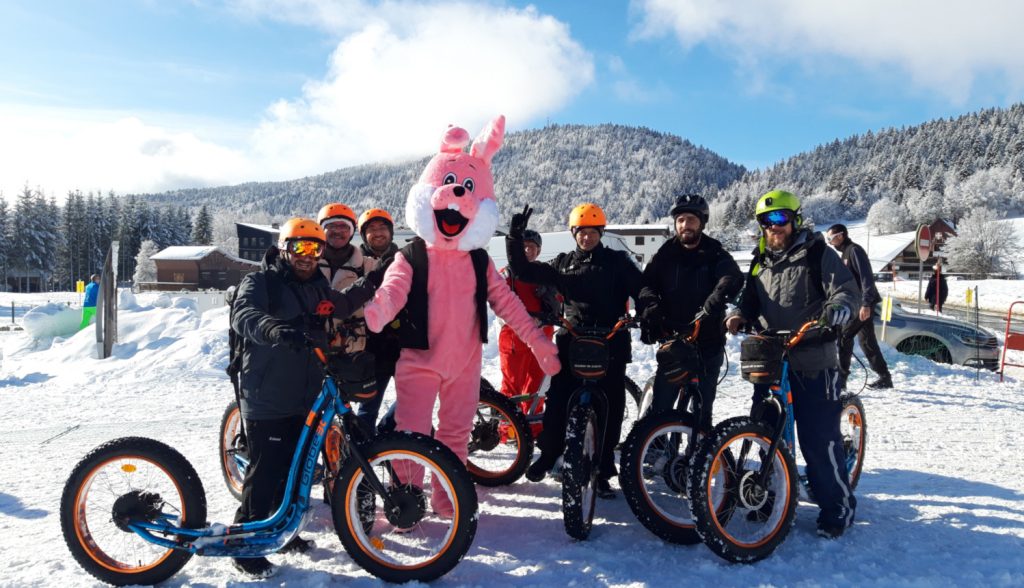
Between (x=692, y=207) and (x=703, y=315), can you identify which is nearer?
(x=703, y=315)

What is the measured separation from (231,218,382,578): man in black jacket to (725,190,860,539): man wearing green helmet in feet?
8.89

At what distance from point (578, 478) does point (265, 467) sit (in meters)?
1.79

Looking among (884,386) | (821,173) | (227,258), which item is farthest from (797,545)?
(821,173)

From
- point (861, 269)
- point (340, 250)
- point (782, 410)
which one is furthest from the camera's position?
point (861, 269)

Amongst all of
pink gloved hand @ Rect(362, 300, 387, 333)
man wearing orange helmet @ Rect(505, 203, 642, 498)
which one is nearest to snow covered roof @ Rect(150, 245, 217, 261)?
man wearing orange helmet @ Rect(505, 203, 642, 498)

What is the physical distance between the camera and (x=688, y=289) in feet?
14.0

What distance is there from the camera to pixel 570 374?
167 inches

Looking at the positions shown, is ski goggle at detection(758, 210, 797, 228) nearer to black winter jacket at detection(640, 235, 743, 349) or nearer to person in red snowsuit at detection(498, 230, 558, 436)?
black winter jacket at detection(640, 235, 743, 349)

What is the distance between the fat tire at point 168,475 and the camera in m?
2.95

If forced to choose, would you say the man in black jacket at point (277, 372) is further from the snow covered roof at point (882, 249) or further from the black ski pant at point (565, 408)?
the snow covered roof at point (882, 249)

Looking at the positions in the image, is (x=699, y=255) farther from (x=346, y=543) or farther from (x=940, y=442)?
(x=940, y=442)

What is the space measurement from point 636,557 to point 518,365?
2418 mm

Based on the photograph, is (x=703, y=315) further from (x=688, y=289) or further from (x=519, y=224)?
(x=519, y=224)

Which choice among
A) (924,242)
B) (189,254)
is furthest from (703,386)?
(189,254)
